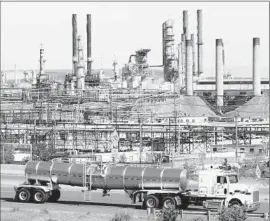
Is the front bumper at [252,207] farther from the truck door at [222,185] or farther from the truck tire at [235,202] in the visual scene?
the truck door at [222,185]

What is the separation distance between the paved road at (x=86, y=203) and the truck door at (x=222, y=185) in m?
1.00

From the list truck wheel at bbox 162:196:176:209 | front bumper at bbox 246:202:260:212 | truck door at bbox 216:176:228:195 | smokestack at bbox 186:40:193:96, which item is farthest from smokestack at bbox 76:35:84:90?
front bumper at bbox 246:202:260:212

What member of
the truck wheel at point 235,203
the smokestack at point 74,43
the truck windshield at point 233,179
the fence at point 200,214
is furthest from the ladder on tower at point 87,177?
the smokestack at point 74,43

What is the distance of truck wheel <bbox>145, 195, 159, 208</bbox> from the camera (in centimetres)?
1852

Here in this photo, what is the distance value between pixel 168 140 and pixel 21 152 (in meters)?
11.4

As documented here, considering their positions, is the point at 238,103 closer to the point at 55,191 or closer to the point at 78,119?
the point at 78,119

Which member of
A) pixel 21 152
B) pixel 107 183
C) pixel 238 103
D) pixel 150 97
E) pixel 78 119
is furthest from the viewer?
pixel 238 103

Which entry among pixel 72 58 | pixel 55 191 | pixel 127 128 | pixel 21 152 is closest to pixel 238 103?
pixel 72 58

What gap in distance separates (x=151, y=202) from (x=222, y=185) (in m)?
2.13

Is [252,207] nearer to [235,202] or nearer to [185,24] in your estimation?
[235,202]

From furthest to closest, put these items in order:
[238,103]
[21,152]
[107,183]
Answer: [238,103] < [21,152] < [107,183]

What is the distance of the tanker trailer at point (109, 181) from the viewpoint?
18.7m

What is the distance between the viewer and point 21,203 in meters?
20.0

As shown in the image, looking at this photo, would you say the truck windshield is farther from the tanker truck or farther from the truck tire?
the truck tire
